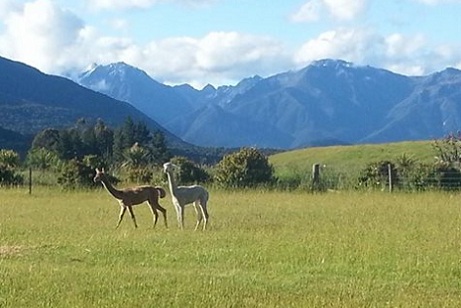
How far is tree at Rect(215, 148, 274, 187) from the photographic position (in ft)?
119

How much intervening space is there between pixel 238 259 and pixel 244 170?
2123 cm

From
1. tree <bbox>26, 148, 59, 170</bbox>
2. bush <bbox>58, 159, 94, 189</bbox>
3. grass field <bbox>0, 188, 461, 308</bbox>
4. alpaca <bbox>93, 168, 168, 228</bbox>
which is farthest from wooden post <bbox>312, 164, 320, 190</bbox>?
alpaca <bbox>93, 168, 168, 228</bbox>

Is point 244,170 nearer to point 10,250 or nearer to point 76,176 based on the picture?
point 76,176

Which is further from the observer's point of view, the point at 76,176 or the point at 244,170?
the point at 76,176

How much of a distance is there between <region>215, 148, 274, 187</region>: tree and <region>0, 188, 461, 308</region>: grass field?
10791mm

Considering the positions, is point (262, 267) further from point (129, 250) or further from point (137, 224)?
point (137, 224)

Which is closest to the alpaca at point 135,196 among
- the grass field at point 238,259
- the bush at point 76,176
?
the grass field at point 238,259

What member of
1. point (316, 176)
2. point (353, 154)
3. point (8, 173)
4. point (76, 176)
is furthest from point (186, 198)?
point (353, 154)

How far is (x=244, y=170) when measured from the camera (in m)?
36.4

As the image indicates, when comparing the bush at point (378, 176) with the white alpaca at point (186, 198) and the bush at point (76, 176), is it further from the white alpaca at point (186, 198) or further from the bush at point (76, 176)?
the white alpaca at point (186, 198)

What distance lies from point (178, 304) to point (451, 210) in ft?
49.6

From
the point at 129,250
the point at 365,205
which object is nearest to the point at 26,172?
the point at 365,205

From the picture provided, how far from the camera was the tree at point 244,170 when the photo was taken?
119ft

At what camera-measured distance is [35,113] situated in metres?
171
